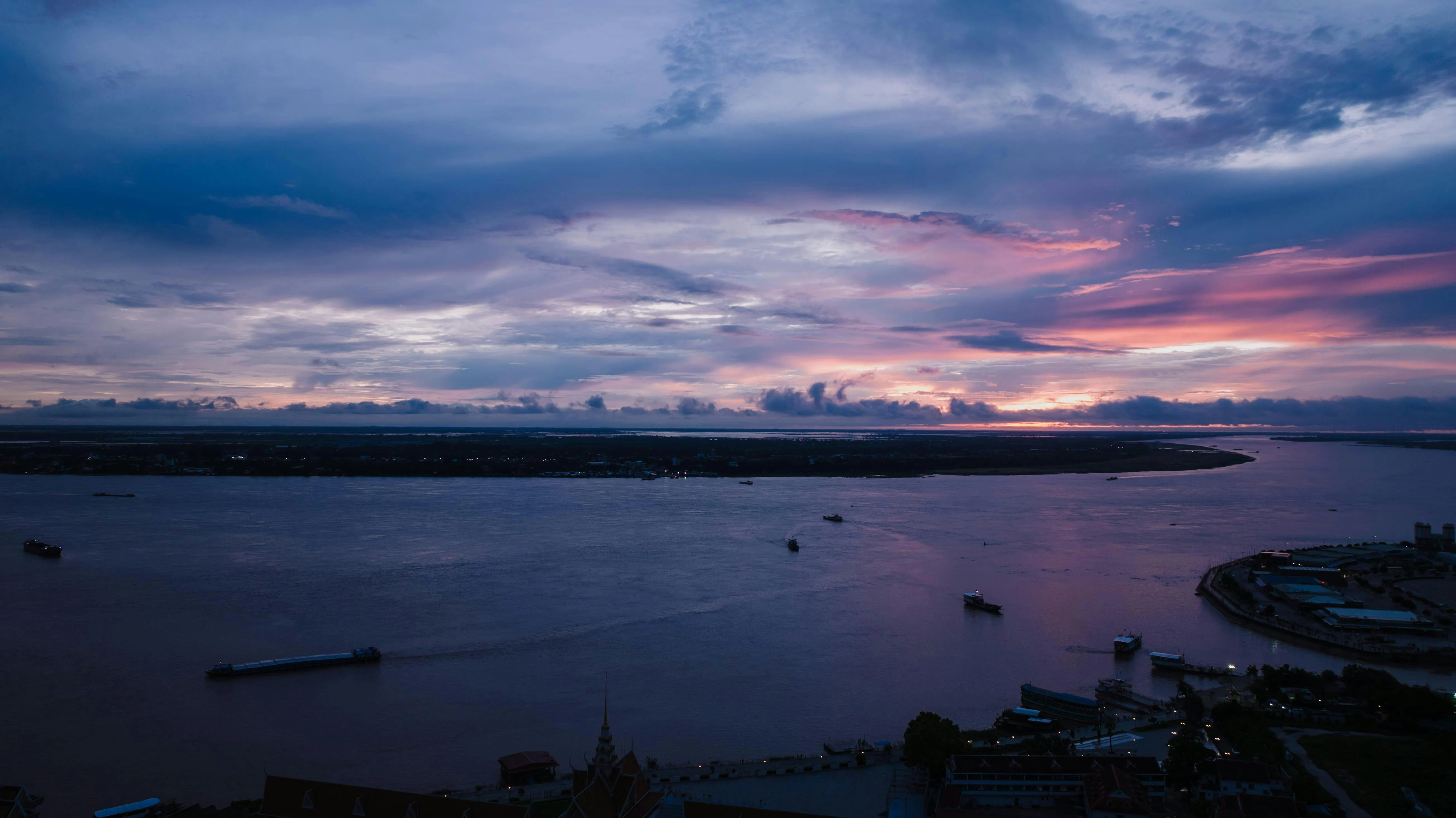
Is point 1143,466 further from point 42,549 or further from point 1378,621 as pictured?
point 42,549

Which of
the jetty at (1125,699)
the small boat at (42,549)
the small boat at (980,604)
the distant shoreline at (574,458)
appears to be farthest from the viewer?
the distant shoreline at (574,458)

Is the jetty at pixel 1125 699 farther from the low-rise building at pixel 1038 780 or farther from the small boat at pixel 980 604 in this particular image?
the small boat at pixel 980 604

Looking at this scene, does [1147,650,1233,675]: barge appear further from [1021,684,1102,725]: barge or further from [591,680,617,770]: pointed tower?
[591,680,617,770]: pointed tower

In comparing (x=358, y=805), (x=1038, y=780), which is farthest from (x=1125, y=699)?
(x=358, y=805)

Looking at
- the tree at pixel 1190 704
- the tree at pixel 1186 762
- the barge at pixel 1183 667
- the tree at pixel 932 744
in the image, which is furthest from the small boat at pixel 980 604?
the tree at pixel 932 744

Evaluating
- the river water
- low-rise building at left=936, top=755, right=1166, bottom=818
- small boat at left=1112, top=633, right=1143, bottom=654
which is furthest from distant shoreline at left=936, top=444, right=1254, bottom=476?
low-rise building at left=936, top=755, right=1166, bottom=818

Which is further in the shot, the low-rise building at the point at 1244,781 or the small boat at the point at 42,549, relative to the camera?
the small boat at the point at 42,549

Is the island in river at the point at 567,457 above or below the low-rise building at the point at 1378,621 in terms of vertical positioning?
above
